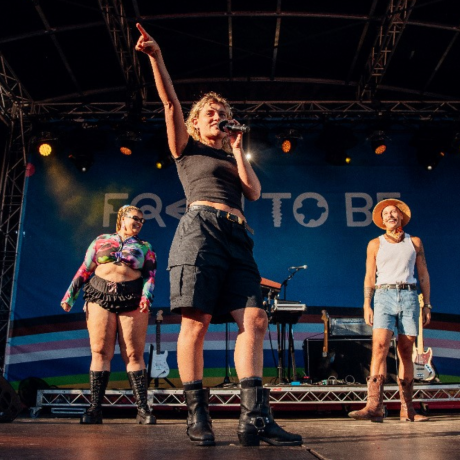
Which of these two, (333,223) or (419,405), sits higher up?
(333,223)

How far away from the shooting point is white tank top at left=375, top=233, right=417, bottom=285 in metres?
4.34

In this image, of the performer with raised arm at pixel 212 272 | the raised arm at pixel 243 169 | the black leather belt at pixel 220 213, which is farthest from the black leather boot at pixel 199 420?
the raised arm at pixel 243 169

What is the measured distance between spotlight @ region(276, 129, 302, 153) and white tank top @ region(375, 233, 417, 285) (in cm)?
396

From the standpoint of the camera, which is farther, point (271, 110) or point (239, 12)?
point (271, 110)

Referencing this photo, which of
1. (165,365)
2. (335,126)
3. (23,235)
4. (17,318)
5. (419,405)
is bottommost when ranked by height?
(419,405)

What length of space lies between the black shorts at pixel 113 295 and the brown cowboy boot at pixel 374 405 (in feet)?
5.91

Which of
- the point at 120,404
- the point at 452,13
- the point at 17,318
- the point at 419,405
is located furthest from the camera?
the point at 17,318

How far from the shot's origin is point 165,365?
7363 mm

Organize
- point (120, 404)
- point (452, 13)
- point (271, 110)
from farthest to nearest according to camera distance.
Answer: point (271, 110) < point (452, 13) < point (120, 404)

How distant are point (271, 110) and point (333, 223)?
1.99 metres

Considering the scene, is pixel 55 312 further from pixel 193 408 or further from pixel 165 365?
pixel 193 408

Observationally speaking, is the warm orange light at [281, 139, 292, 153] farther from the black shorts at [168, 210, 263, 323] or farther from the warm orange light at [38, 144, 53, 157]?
the black shorts at [168, 210, 263, 323]

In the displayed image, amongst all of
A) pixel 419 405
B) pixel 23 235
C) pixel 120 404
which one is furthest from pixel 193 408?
pixel 23 235

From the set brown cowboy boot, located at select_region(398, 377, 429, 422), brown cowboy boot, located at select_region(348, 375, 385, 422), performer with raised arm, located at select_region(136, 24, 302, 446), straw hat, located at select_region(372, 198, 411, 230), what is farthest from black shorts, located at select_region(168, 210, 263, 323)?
straw hat, located at select_region(372, 198, 411, 230)
